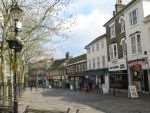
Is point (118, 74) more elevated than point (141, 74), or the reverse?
point (118, 74)

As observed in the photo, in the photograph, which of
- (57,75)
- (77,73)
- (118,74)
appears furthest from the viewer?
(57,75)

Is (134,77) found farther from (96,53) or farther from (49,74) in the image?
(49,74)

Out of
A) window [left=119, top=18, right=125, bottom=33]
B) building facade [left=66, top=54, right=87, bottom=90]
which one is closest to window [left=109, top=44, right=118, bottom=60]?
window [left=119, top=18, right=125, bottom=33]

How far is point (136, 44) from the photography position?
34.2 metres

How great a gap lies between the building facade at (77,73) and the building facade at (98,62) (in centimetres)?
868

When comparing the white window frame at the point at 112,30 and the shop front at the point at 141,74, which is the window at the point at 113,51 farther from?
the shop front at the point at 141,74

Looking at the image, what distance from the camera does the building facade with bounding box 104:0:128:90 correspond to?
128ft

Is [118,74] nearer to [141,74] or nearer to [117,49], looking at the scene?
A: [117,49]

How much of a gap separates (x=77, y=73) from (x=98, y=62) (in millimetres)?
23617

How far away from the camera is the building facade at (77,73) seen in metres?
69.9

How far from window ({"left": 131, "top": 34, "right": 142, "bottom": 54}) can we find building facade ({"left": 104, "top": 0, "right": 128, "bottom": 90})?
2.95m

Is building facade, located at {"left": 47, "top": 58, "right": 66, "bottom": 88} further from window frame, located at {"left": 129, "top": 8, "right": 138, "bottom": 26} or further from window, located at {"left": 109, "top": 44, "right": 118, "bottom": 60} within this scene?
window frame, located at {"left": 129, "top": 8, "right": 138, "bottom": 26}

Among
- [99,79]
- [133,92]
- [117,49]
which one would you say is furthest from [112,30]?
[133,92]

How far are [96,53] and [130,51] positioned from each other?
18.4 m
